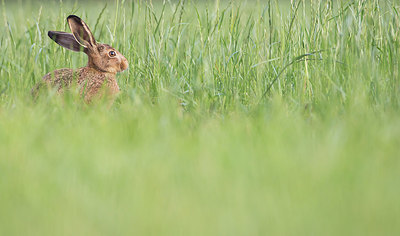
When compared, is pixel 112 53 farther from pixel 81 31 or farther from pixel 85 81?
pixel 85 81

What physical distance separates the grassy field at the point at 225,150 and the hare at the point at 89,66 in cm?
22

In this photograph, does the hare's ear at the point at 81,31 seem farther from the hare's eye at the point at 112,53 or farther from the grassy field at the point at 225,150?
the grassy field at the point at 225,150

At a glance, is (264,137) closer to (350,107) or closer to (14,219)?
(350,107)

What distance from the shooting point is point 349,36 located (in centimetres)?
386

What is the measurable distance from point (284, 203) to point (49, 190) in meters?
0.87

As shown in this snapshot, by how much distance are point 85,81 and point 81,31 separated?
0.46m

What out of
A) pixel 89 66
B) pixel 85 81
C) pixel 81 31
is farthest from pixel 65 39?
pixel 85 81

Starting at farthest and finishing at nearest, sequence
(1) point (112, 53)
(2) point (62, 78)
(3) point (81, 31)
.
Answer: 1. (1) point (112, 53)
2. (3) point (81, 31)
3. (2) point (62, 78)

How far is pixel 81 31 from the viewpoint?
4074 mm

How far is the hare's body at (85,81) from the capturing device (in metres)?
3.72

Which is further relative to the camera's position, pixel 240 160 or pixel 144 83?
pixel 144 83

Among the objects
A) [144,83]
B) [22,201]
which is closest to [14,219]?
[22,201]

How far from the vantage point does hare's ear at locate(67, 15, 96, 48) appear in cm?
399

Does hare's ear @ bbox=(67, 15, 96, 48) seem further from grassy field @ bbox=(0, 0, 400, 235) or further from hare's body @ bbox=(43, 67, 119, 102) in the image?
grassy field @ bbox=(0, 0, 400, 235)
